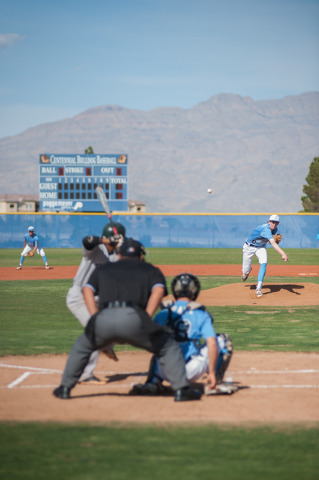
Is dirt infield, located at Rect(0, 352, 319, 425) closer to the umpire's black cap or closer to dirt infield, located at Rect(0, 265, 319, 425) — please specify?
dirt infield, located at Rect(0, 265, 319, 425)

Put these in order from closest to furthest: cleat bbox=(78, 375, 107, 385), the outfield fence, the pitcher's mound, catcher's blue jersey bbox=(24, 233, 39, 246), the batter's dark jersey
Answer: the batter's dark jersey
cleat bbox=(78, 375, 107, 385)
the pitcher's mound
catcher's blue jersey bbox=(24, 233, 39, 246)
the outfield fence

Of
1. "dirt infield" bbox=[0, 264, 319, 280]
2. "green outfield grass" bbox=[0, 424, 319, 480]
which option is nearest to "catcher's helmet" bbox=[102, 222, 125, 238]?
"green outfield grass" bbox=[0, 424, 319, 480]

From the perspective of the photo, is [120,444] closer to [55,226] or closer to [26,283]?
[26,283]

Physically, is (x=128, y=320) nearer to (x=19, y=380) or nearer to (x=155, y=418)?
(x=155, y=418)

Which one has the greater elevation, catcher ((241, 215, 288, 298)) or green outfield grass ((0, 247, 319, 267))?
catcher ((241, 215, 288, 298))

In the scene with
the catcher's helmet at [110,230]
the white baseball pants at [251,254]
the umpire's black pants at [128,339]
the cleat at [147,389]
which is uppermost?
the catcher's helmet at [110,230]

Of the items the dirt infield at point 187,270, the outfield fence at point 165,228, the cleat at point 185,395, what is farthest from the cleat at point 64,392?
the outfield fence at point 165,228

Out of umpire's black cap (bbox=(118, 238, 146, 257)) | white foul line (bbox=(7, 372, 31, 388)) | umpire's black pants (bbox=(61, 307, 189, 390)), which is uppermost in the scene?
umpire's black cap (bbox=(118, 238, 146, 257))

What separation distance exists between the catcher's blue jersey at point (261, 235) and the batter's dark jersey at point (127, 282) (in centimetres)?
767

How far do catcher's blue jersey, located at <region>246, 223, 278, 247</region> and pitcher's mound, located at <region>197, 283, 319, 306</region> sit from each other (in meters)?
1.20

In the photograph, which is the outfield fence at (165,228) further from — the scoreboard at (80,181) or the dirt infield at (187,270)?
the dirt infield at (187,270)

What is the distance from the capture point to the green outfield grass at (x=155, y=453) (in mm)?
3561

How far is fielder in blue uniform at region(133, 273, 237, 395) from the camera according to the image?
5379mm

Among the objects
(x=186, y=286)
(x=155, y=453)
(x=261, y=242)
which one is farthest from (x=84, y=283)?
(x=261, y=242)
